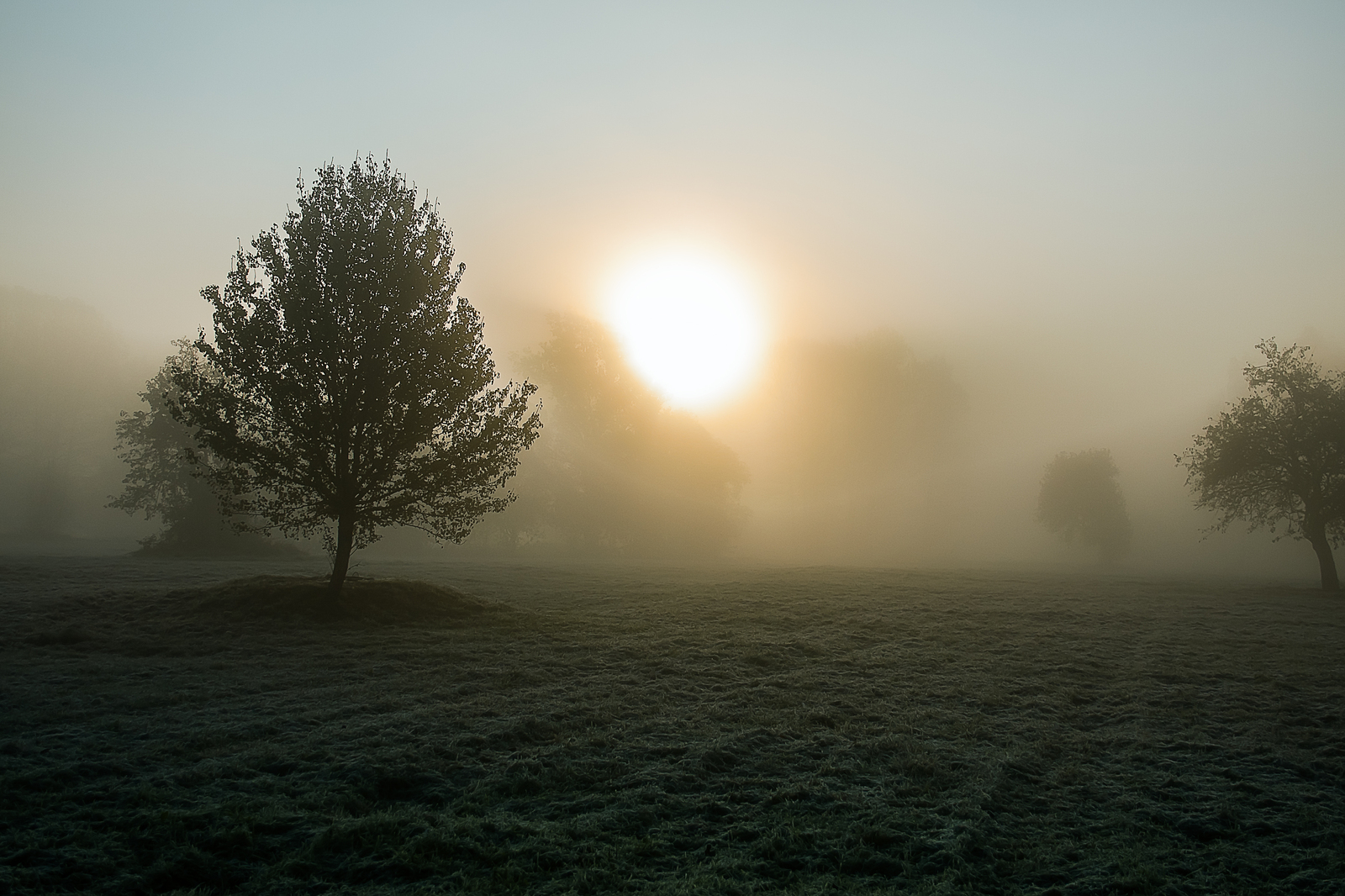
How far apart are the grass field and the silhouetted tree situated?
44.7 metres

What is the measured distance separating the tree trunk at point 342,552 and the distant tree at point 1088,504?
226ft

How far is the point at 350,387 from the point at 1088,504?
7011 cm

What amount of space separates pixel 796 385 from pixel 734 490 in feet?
64.9

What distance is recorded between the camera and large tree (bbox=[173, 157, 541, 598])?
18.0m

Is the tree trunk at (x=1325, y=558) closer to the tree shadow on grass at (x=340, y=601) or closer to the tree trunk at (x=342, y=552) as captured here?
the tree shadow on grass at (x=340, y=601)

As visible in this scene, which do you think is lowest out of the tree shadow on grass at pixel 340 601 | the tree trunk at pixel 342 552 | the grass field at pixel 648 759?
the grass field at pixel 648 759

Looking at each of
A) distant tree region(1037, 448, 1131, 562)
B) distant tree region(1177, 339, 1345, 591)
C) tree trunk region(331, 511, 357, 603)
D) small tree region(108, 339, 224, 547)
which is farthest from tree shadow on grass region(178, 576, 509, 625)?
distant tree region(1037, 448, 1131, 562)

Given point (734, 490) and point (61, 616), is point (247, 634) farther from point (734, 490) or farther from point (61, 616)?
point (734, 490)

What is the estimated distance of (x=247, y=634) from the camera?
14648mm

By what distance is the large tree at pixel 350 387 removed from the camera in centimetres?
1797

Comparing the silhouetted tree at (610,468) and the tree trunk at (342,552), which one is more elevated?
the silhouetted tree at (610,468)

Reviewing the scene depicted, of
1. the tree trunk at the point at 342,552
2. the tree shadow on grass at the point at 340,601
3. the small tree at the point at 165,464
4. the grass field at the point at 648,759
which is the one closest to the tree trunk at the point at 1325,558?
the grass field at the point at 648,759

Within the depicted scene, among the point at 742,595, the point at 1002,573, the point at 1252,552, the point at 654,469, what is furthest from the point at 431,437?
the point at 1252,552

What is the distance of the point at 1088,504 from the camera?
216 feet
